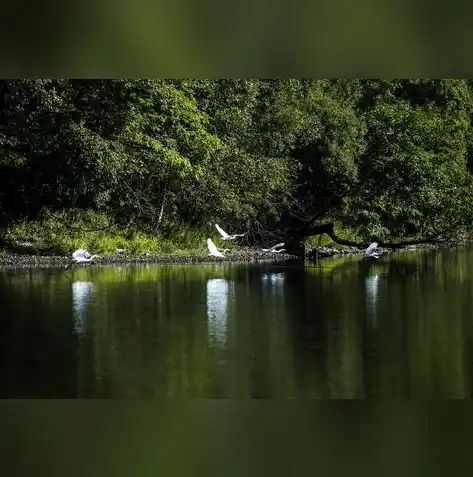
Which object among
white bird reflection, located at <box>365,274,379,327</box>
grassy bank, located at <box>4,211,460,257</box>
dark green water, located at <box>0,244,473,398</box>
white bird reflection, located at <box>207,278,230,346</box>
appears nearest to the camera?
dark green water, located at <box>0,244,473,398</box>

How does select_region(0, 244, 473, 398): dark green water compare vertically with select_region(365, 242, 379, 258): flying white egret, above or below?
below

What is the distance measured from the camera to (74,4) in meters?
3.55

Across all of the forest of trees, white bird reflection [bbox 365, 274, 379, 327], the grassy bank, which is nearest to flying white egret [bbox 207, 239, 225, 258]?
the grassy bank

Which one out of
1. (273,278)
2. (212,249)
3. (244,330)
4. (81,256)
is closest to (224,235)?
(212,249)

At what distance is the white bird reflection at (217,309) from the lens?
516cm

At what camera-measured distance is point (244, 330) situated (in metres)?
5.18

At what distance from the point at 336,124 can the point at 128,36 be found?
7.07 feet

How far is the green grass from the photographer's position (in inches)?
223

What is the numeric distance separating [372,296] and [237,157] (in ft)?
4.35

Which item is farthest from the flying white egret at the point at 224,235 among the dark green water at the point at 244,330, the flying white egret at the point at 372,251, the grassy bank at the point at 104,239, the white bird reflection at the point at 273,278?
the flying white egret at the point at 372,251

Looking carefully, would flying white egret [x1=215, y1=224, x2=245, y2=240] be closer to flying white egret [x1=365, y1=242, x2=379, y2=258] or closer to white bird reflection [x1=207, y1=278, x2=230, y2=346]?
white bird reflection [x1=207, y1=278, x2=230, y2=346]

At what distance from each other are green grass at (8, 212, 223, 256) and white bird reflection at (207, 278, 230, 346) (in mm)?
277

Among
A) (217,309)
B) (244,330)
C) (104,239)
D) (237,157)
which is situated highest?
(237,157)

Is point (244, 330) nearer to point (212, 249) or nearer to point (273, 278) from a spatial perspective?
point (273, 278)
